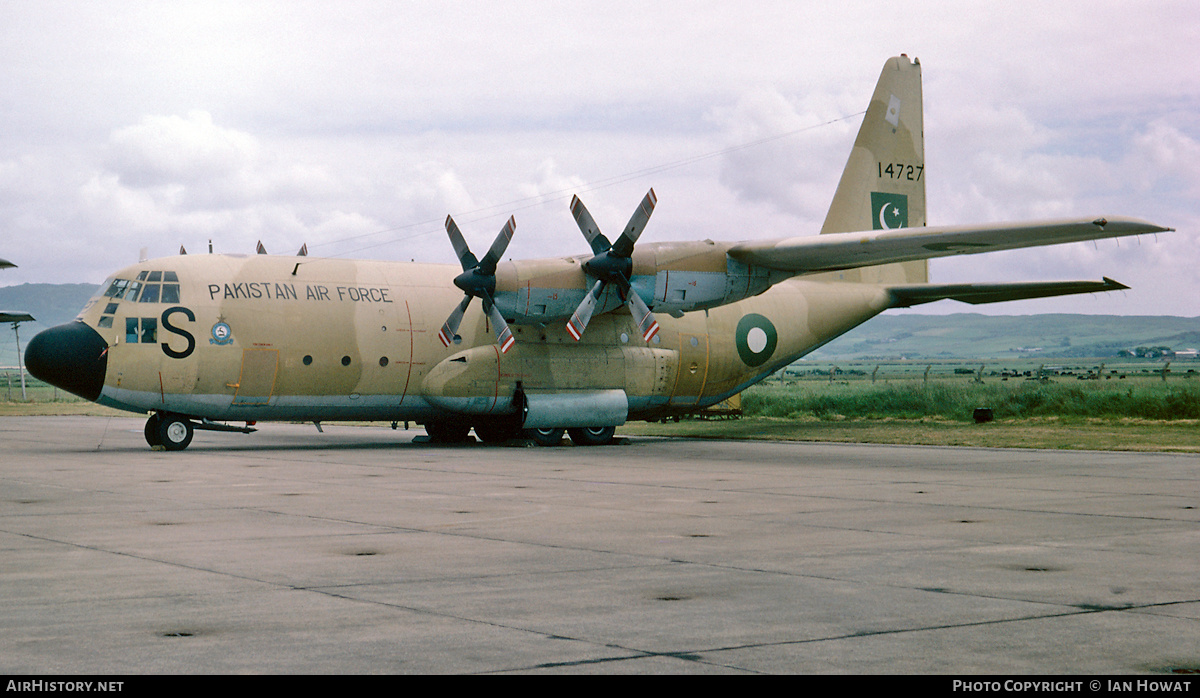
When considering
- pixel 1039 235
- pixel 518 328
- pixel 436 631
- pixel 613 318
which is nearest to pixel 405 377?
pixel 518 328

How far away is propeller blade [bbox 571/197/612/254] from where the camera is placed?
26.3 m

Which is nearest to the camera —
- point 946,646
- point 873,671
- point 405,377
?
point 873,671

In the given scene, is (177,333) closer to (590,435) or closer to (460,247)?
(460,247)

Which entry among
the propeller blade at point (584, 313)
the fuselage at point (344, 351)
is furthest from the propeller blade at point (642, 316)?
the propeller blade at point (584, 313)

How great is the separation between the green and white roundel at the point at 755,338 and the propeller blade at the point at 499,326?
757 cm

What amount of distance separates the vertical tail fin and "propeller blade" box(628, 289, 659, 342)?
8801 millimetres

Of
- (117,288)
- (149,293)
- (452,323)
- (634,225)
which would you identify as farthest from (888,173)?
(117,288)

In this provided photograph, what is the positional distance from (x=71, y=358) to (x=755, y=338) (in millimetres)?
16780

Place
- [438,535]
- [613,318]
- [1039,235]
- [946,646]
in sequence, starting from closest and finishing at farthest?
[946,646] < [438,535] < [1039,235] < [613,318]

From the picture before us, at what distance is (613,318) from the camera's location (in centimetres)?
2869

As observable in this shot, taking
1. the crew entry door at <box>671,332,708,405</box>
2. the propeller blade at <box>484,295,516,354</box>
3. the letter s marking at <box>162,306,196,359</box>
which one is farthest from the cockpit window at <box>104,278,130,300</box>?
the crew entry door at <box>671,332,708,405</box>

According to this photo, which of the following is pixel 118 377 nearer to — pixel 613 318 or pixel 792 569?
pixel 613 318

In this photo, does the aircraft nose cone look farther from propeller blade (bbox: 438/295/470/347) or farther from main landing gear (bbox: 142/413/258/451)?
propeller blade (bbox: 438/295/470/347)
